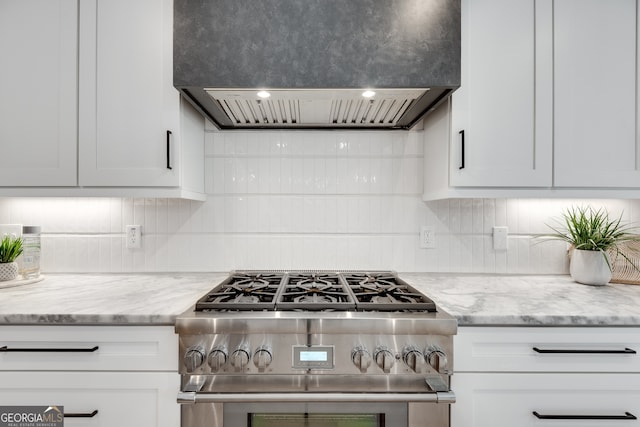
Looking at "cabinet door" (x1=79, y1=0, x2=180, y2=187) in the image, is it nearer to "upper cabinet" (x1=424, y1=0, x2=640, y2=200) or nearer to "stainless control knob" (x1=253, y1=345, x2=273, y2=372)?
"stainless control knob" (x1=253, y1=345, x2=273, y2=372)

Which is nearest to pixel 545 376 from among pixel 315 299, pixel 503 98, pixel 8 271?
pixel 315 299

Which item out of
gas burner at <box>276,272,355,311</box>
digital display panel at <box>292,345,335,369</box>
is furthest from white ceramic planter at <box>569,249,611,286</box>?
digital display panel at <box>292,345,335,369</box>

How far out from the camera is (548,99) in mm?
1454

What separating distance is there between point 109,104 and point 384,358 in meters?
1.46

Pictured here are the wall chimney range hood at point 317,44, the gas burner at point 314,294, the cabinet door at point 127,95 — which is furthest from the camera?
the cabinet door at point 127,95

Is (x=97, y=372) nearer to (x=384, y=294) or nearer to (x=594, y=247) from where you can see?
(x=384, y=294)

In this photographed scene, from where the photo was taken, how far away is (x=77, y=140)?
1459mm

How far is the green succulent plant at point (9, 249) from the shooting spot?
5.09 ft

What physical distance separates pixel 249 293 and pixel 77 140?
0.98 metres

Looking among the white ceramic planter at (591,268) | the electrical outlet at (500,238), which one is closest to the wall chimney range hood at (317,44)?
the electrical outlet at (500,238)

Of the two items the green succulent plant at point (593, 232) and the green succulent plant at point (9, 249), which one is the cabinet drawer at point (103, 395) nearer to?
the green succulent plant at point (9, 249)

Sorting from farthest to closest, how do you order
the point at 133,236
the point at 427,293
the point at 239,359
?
the point at 133,236 → the point at 427,293 → the point at 239,359

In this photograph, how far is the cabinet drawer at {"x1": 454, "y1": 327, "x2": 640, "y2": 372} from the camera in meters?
1.15

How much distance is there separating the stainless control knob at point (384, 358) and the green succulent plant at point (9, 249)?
1.66 m
